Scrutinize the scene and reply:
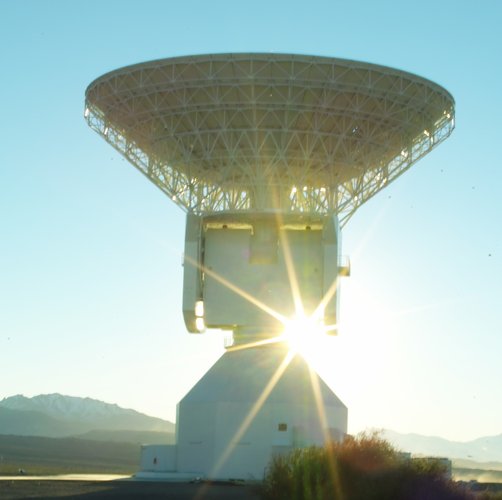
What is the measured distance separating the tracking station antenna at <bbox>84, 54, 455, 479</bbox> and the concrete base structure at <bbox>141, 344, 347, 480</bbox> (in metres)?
0.06

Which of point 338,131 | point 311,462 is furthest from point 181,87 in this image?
point 311,462

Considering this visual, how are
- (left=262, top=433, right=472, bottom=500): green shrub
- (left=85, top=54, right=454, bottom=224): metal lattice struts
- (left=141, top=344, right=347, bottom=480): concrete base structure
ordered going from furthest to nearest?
(left=141, top=344, right=347, bottom=480): concrete base structure, (left=85, top=54, right=454, bottom=224): metal lattice struts, (left=262, top=433, right=472, bottom=500): green shrub

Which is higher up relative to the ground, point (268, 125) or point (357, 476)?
point (268, 125)

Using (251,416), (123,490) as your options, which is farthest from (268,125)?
(123,490)

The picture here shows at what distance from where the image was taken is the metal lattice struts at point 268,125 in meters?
44.1

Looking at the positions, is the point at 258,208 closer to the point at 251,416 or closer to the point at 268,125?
the point at 268,125

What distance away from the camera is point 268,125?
46250 mm

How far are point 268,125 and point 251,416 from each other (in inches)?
487

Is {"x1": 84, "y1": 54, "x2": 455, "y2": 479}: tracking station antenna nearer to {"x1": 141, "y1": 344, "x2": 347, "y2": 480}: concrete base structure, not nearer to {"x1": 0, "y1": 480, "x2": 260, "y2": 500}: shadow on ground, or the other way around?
{"x1": 141, "y1": 344, "x2": 347, "y2": 480}: concrete base structure

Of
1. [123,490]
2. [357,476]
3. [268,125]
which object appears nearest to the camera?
[357,476]

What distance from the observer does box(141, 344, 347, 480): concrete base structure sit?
47.4 metres

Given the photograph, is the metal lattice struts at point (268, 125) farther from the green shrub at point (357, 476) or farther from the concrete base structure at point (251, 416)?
the green shrub at point (357, 476)

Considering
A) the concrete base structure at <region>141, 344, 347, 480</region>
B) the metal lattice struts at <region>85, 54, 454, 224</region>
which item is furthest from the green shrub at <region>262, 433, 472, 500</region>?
the metal lattice struts at <region>85, 54, 454, 224</region>

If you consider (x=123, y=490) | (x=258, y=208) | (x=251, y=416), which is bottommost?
(x=123, y=490)
